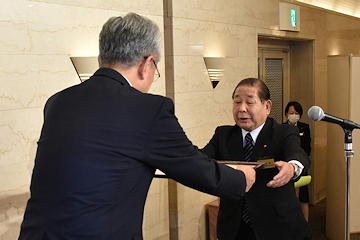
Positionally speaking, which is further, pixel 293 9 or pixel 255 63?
pixel 293 9

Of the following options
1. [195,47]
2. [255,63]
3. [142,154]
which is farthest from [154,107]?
[255,63]

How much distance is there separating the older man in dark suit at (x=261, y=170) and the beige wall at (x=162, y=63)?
4.51 feet

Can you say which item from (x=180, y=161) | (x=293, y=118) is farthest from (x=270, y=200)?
(x=293, y=118)

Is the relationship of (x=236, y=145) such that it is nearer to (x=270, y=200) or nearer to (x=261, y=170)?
(x=261, y=170)

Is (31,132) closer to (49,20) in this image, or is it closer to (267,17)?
(49,20)

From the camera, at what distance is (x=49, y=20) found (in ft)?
8.93

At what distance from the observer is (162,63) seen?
372cm

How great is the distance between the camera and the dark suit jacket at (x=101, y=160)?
1.21 m

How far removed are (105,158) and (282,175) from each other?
98 cm

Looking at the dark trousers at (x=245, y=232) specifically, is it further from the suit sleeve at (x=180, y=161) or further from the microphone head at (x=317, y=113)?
the microphone head at (x=317, y=113)

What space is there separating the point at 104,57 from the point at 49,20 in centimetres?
151

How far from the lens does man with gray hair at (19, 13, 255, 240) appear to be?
3.99 ft

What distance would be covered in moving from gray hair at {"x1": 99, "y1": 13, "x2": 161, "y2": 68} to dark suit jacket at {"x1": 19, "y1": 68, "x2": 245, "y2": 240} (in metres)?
0.10

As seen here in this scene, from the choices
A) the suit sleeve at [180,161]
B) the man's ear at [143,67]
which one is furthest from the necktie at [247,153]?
the man's ear at [143,67]
